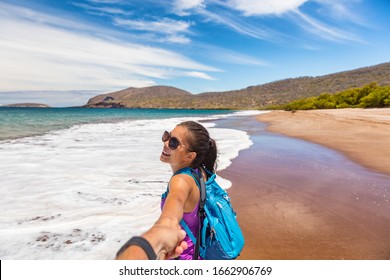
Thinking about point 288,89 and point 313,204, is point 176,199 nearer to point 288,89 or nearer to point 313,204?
point 313,204

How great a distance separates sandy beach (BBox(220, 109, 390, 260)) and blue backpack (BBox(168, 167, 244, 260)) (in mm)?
1720

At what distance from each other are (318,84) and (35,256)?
4731 inches

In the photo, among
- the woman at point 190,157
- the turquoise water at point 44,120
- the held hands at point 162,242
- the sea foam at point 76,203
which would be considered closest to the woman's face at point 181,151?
the woman at point 190,157

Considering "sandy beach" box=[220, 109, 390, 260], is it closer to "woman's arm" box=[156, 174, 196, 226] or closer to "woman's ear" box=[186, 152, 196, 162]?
"woman's ear" box=[186, 152, 196, 162]

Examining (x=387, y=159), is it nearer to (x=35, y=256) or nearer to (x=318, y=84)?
(x=35, y=256)

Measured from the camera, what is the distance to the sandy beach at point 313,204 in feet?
12.0

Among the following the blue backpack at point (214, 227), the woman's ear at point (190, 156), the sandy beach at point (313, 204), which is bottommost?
the sandy beach at point (313, 204)

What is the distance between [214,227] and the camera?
191cm

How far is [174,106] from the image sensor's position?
152 metres

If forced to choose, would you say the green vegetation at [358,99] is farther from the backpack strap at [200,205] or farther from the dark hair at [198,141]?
the backpack strap at [200,205]

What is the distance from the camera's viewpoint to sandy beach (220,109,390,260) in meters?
3.66

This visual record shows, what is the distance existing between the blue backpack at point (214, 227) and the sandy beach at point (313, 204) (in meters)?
1.72
